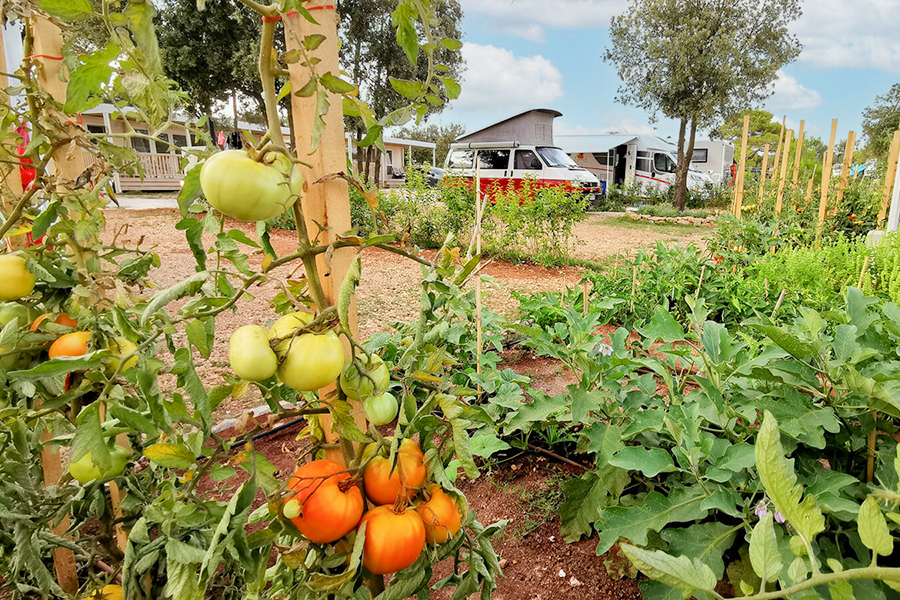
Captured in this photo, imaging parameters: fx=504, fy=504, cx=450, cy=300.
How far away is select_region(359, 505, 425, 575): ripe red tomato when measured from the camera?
0.75 meters

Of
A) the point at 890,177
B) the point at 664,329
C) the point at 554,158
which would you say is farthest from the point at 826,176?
the point at 554,158

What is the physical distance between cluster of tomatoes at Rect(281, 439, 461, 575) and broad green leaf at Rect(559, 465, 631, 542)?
83cm

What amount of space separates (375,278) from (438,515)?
5.65m

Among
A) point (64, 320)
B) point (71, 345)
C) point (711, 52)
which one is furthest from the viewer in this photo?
point (711, 52)

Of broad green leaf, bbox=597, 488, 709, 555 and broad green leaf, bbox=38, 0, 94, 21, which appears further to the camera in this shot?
broad green leaf, bbox=597, 488, 709, 555

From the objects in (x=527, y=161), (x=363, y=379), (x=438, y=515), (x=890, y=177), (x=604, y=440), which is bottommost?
(x=604, y=440)

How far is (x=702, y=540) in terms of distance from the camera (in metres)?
1.23

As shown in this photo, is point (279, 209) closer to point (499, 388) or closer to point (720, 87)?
point (499, 388)

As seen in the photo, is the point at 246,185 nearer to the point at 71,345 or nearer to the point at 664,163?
the point at 71,345

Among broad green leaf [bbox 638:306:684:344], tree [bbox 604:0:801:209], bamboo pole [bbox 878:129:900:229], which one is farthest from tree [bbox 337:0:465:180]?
broad green leaf [bbox 638:306:684:344]

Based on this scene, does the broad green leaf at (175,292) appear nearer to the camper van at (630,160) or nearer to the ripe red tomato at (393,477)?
the ripe red tomato at (393,477)

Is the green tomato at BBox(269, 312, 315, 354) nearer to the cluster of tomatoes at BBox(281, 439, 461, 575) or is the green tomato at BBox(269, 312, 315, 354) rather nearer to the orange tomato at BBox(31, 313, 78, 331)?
the cluster of tomatoes at BBox(281, 439, 461, 575)

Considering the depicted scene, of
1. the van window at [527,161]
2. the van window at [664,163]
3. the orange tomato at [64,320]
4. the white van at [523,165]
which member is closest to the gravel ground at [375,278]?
the orange tomato at [64,320]

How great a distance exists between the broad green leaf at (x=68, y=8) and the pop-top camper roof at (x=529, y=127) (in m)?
16.7
